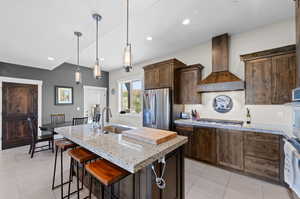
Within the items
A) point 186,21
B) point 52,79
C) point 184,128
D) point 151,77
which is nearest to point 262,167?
point 184,128

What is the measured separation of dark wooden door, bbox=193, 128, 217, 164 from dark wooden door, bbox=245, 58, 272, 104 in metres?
1.01

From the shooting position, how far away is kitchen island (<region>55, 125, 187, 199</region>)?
1068 mm

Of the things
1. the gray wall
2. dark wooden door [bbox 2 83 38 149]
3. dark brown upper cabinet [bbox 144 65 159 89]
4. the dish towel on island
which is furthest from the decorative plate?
dark wooden door [bbox 2 83 38 149]

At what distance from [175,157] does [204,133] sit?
1623 mm

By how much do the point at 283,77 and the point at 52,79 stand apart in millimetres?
6599

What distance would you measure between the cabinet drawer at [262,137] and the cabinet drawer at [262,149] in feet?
0.17

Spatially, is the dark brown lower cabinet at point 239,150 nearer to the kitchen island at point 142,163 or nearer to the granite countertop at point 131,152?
the kitchen island at point 142,163

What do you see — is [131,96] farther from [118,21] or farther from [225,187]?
[225,187]

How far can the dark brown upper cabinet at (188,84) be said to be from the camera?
351cm

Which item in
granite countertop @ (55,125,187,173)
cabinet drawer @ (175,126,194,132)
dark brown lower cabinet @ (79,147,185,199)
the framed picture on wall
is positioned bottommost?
dark brown lower cabinet @ (79,147,185,199)

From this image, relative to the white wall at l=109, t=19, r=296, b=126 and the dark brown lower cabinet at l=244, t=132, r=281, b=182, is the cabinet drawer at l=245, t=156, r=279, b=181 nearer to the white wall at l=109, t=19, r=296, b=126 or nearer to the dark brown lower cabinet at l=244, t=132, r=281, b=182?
the dark brown lower cabinet at l=244, t=132, r=281, b=182

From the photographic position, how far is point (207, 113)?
358 centimetres

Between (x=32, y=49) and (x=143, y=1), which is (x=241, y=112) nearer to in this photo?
(x=143, y=1)

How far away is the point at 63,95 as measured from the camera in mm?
5227
